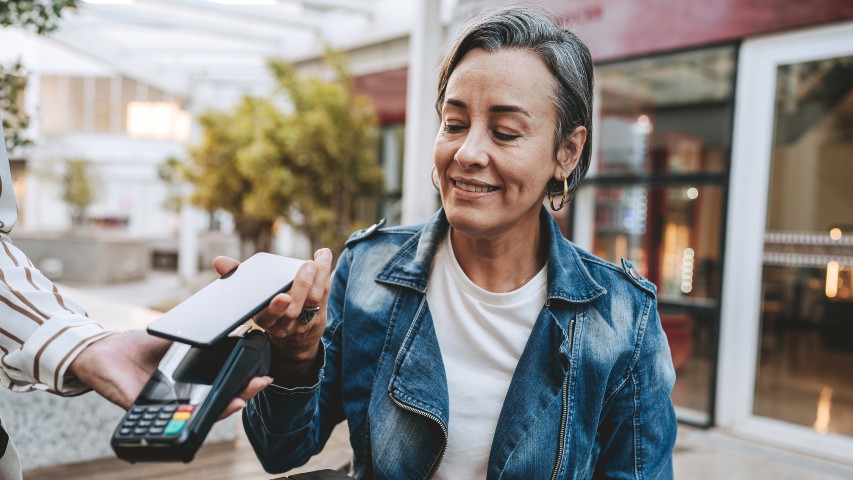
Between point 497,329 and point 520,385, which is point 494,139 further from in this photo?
point 520,385

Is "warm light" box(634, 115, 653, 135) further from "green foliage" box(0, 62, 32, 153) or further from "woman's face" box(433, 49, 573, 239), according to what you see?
"woman's face" box(433, 49, 573, 239)

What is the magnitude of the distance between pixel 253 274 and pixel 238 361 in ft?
0.49

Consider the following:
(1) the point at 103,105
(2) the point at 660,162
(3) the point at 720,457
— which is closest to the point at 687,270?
(2) the point at 660,162

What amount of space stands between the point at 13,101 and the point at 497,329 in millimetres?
3273

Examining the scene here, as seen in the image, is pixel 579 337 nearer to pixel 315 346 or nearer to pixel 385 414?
pixel 385 414

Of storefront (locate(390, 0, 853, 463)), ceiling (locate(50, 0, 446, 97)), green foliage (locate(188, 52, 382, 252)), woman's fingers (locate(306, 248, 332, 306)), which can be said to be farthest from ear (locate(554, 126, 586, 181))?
green foliage (locate(188, 52, 382, 252))

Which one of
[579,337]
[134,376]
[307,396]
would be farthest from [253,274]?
[579,337]

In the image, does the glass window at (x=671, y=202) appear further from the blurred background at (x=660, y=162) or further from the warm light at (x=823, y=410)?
the warm light at (x=823, y=410)

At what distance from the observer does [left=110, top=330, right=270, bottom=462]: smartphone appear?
82 centimetres

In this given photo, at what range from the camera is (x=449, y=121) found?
1.46 metres

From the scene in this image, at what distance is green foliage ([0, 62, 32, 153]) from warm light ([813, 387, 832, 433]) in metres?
5.80

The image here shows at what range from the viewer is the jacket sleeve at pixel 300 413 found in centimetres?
128

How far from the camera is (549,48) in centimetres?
143

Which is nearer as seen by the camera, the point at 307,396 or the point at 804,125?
the point at 307,396
